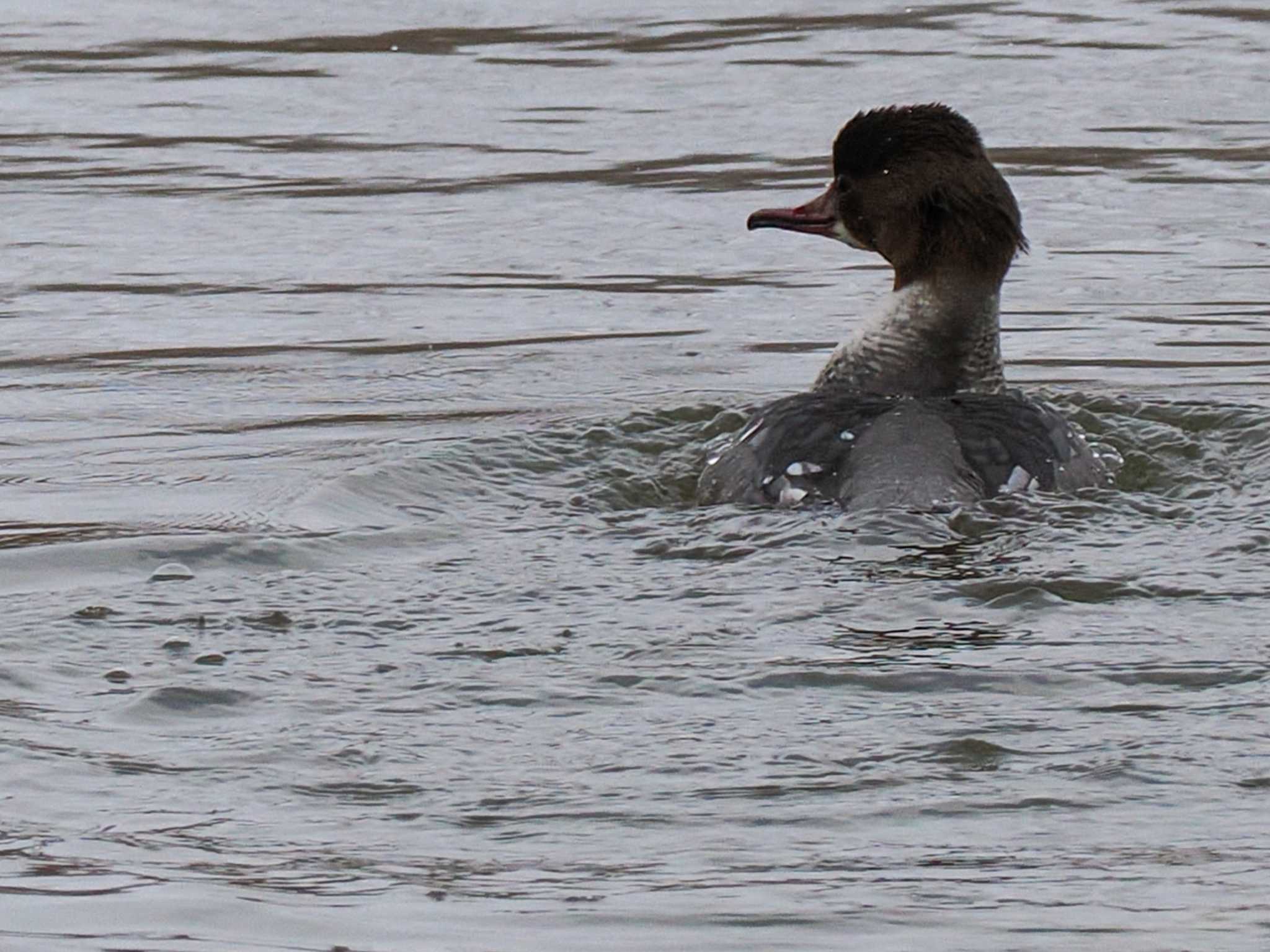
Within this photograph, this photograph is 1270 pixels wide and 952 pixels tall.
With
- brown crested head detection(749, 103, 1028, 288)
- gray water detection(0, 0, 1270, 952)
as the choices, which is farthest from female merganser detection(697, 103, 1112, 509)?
gray water detection(0, 0, 1270, 952)

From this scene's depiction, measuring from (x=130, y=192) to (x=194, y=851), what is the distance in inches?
296

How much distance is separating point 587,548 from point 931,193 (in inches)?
69.0

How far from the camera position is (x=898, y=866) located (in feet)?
14.0

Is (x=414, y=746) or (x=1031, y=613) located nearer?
(x=414, y=746)

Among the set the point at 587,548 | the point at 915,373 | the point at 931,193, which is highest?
the point at 931,193

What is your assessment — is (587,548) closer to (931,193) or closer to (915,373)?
(915,373)

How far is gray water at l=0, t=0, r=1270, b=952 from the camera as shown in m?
4.30

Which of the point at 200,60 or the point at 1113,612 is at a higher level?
the point at 200,60

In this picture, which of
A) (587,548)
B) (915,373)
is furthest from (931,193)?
(587,548)

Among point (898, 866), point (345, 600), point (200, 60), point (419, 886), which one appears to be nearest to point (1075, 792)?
point (898, 866)

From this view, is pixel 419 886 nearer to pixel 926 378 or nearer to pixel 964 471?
pixel 964 471

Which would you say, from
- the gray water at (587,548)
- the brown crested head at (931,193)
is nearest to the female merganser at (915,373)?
the brown crested head at (931,193)

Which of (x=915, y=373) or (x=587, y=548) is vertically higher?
(x=915, y=373)

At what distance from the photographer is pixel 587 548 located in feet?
21.1
